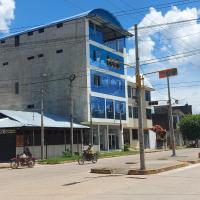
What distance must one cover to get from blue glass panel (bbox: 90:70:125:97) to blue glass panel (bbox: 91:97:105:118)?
3.61 feet

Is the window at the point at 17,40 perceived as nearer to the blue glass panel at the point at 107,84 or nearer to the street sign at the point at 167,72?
the blue glass panel at the point at 107,84

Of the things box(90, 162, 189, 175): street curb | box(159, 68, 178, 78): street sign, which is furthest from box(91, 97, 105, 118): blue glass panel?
box(159, 68, 178, 78): street sign

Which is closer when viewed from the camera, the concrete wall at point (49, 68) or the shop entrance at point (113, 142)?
the concrete wall at point (49, 68)

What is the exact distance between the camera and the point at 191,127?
7669 cm

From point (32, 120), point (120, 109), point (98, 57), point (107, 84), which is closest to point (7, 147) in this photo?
point (32, 120)

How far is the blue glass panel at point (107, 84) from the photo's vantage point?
54312 mm

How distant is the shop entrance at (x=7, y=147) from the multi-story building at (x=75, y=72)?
459 inches

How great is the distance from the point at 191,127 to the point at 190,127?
190 millimetres

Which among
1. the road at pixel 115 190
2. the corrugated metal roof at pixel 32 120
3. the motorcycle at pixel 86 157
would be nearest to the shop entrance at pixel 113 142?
the corrugated metal roof at pixel 32 120

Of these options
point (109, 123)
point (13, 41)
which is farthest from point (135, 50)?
point (13, 41)

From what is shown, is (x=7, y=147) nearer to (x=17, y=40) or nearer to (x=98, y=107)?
(x=98, y=107)

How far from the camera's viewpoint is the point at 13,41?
6006cm

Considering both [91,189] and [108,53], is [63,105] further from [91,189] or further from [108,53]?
[91,189]

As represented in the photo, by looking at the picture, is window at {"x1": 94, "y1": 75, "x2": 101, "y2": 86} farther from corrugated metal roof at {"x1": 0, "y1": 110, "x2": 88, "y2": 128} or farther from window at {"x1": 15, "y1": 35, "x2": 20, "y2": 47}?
window at {"x1": 15, "y1": 35, "x2": 20, "y2": 47}
